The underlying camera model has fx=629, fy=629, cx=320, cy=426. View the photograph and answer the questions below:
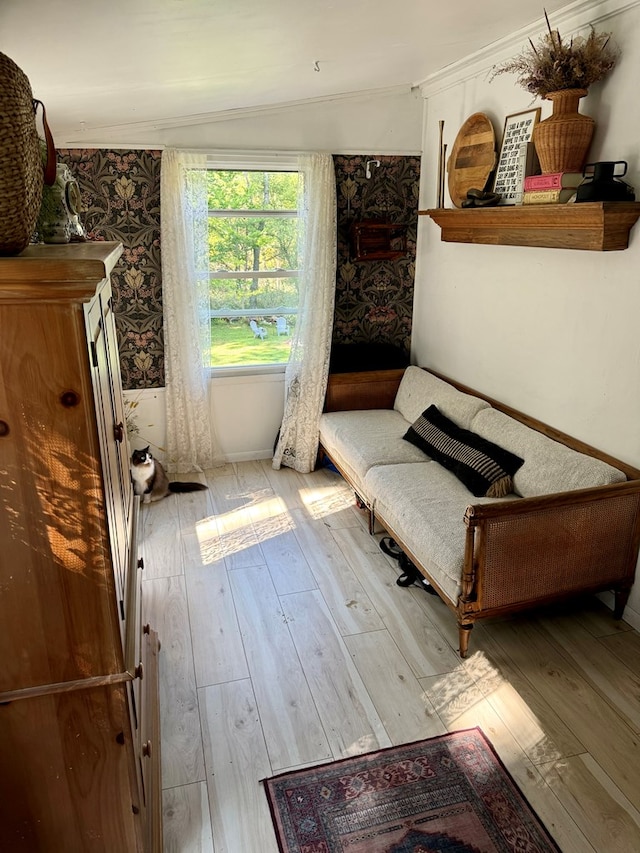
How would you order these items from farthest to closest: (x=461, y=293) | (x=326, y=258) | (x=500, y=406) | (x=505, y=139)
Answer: (x=326, y=258) < (x=461, y=293) < (x=500, y=406) < (x=505, y=139)

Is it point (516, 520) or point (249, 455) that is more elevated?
point (516, 520)

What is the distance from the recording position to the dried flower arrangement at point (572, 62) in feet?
8.72

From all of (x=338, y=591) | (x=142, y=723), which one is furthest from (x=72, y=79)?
(x=338, y=591)

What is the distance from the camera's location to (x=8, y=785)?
5.05ft

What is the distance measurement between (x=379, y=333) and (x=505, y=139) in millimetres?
1749

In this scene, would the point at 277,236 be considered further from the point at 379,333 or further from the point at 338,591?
the point at 338,591

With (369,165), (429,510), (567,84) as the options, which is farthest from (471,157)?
(429,510)

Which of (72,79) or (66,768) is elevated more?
(72,79)

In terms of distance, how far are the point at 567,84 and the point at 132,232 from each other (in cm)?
274

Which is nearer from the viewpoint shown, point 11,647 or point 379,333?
point 11,647

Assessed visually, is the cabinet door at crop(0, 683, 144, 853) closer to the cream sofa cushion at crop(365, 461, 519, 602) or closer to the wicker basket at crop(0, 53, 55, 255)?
the wicker basket at crop(0, 53, 55, 255)

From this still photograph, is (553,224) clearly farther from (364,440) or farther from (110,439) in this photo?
(110,439)

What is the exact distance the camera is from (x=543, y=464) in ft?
10.1

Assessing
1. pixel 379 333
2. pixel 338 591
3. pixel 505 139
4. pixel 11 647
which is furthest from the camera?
pixel 379 333
